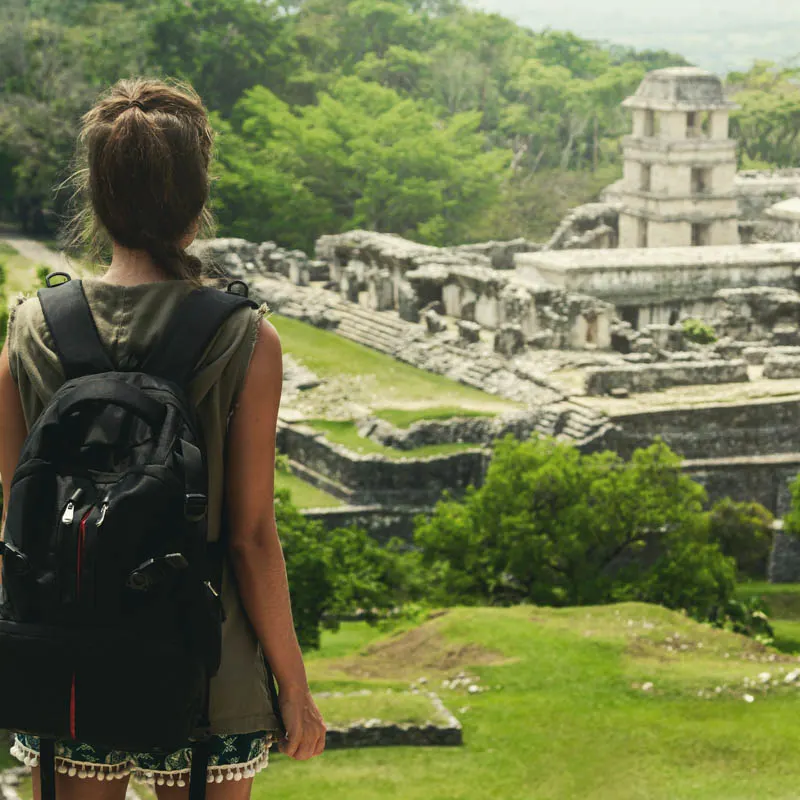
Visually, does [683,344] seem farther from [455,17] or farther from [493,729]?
[455,17]

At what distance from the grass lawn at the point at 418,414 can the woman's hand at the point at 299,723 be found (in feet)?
87.5

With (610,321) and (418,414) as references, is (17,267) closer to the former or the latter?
(610,321)

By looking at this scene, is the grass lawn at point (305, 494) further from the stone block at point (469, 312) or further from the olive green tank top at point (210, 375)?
the olive green tank top at point (210, 375)

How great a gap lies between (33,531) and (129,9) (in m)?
69.3

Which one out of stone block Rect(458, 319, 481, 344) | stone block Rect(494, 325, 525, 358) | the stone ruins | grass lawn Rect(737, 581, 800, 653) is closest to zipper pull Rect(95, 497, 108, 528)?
grass lawn Rect(737, 581, 800, 653)

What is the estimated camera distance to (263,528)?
5.09 metres

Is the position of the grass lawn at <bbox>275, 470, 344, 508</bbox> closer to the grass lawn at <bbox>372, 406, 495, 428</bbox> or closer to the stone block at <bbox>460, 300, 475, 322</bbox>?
the grass lawn at <bbox>372, 406, 495, 428</bbox>

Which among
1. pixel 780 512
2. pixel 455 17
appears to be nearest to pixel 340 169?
pixel 780 512

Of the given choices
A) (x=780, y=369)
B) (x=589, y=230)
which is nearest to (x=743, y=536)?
(x=780, y=369)

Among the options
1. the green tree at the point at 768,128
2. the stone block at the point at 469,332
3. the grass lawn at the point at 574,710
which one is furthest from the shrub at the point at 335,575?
the green tree at the point at 768,128

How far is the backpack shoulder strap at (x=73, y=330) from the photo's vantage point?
495 centimetres

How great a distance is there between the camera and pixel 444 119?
7406 centimetres

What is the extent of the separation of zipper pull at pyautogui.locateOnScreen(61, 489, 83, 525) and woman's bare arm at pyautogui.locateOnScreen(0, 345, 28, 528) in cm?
56

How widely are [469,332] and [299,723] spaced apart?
1338 inches
